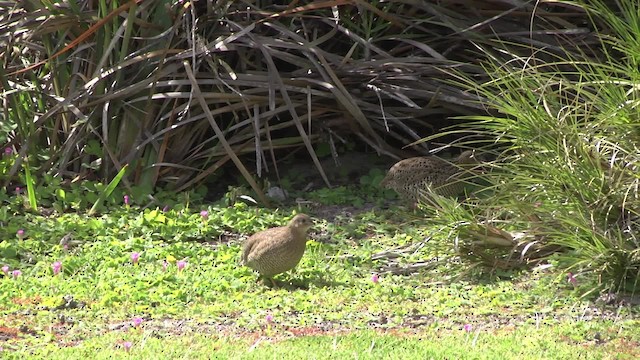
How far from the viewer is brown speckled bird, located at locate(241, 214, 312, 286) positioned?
8.27 metres

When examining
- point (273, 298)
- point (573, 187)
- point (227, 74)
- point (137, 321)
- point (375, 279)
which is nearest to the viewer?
point (137, 321)

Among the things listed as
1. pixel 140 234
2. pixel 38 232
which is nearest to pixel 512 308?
pixel 140 234

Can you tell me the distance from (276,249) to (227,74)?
9.44ft

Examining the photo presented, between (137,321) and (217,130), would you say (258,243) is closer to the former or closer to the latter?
(137,321)

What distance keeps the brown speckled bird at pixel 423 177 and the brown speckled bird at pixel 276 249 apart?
1.77 metres

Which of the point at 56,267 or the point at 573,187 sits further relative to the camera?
the point at 56,267

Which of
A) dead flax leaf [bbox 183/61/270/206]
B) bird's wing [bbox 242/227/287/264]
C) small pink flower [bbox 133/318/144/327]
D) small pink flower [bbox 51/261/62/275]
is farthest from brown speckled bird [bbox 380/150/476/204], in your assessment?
small pink flower [bbox 133/318/144/327]

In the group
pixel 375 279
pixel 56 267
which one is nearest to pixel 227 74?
pixel 56 267

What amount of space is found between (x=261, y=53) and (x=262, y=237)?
2.89 metres

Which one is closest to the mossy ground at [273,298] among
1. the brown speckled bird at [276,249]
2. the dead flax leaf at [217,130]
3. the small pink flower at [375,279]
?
the small pink flower at [375,279]

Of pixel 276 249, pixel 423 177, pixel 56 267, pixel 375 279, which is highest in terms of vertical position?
pixel 276 249

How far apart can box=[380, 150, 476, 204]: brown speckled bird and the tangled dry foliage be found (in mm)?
367

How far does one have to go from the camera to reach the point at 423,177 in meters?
10.2

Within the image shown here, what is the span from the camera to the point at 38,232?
9609 mm
